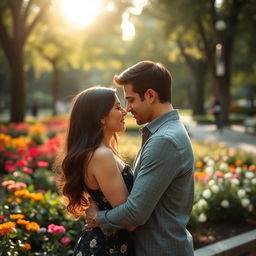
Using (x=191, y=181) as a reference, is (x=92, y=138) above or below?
above

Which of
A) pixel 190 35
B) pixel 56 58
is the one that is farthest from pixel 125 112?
pixel 56 58

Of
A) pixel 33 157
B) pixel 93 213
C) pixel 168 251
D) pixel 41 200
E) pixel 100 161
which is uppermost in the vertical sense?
pixel 100 161

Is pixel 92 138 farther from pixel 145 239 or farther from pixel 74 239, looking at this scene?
pixel 74 239

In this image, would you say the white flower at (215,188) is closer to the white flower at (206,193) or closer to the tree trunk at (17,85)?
the white flower at (206,193)

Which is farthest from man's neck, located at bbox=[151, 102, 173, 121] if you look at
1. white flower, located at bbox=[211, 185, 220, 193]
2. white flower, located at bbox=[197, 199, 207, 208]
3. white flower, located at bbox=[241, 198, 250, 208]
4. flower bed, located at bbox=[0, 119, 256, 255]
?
white flower, located at bbox=[241, 198, 250, 208]

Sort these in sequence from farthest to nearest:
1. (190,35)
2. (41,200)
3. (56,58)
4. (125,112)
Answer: (56,58) < (190,35) < (41,200) < (125,112)

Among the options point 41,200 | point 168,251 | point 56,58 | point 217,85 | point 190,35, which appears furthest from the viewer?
point 56,58

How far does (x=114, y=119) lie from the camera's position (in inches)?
93.5

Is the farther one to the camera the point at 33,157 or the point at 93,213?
the point at 33,157

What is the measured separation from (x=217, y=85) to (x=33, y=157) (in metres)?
17.5

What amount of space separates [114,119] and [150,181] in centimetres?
50

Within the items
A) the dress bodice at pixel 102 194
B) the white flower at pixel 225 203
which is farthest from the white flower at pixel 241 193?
the dress bodice at pixel 102 194

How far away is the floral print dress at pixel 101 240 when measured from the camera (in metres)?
2.29

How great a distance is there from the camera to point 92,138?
2.29 meters
